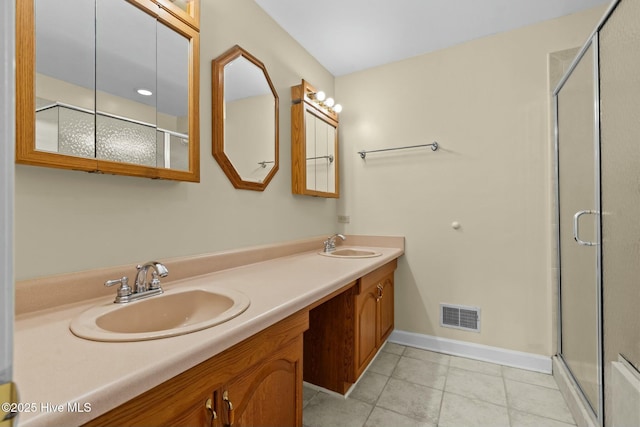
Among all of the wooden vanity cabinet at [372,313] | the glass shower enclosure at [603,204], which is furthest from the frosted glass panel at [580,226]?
the wooden vanity cabinet at [372,313]

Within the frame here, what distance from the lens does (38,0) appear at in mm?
873

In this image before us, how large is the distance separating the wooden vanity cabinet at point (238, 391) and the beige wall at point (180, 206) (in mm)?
620

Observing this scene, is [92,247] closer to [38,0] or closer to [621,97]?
[38,0]

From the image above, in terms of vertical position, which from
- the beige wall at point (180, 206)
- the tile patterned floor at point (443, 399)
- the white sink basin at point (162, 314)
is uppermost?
the beige wall at point (180, 206)

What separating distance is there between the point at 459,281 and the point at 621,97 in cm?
149

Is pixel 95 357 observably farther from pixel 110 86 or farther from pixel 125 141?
pixel 110 86

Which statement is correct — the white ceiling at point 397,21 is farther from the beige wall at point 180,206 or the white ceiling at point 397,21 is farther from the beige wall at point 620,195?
the beige wall at point 620,195

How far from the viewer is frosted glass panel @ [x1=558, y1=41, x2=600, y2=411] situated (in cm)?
140

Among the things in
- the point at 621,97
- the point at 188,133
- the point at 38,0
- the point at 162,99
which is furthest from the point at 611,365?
the point at 38,0

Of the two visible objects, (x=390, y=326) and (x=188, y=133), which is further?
(x=390, y=326)

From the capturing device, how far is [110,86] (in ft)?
3.43

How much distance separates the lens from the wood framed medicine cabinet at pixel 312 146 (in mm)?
2100

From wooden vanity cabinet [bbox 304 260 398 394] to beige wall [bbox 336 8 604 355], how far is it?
77 cm

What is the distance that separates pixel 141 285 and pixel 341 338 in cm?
109
